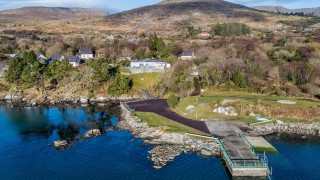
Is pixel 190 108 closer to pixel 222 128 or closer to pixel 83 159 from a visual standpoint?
pixel 222 128

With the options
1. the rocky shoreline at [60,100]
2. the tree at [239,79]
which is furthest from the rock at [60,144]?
the tree at [239,79]

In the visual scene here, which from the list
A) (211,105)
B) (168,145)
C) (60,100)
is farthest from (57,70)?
(168,145)

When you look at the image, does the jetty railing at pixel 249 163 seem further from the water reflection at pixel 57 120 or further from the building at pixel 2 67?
the building at pixel 2 67

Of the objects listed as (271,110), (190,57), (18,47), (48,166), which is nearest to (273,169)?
(271,110)

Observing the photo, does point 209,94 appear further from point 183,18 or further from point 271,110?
point 183,18

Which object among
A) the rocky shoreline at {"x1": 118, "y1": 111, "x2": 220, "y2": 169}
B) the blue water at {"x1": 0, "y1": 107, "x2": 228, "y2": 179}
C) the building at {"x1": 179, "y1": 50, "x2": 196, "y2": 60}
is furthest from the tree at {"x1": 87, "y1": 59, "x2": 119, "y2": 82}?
the building at {"x1": 179, "y1": 50, "x2": 196, "y2": 60}
